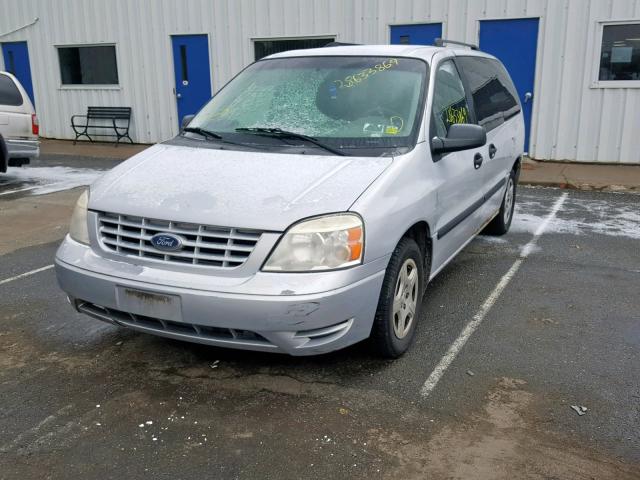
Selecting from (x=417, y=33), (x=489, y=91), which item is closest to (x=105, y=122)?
(x=417, y=33)

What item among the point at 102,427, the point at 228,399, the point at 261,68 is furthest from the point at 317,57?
the point at 102,427

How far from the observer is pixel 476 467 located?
2.86 m

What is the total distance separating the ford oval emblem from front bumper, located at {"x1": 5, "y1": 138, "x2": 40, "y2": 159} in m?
7.45

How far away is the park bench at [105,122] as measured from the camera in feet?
48.1

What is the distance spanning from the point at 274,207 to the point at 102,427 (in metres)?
1.39

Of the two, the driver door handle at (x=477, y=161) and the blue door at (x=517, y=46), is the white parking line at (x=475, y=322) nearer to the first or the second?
the driver door handle at (x=477, y=161)

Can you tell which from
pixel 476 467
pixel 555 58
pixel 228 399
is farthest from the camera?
pixel 555 58

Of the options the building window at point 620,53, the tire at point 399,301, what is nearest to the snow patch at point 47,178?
the tire at point 399,301

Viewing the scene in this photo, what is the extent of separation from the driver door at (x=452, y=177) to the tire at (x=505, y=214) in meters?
1.44

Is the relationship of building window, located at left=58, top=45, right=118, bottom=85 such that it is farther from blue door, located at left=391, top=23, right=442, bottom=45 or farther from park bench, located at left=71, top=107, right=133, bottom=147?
blue door, located at left=391, top=23, right=442, bottom=45

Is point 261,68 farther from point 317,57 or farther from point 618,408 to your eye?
point 618,408

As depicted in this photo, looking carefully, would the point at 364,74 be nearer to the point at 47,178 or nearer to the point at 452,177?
the point at 452,177

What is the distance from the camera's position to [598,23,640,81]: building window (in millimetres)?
10445

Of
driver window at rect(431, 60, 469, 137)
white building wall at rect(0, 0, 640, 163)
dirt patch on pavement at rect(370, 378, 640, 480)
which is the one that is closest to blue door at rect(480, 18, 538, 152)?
white building wall at rect(0, 0, 640, 163)
